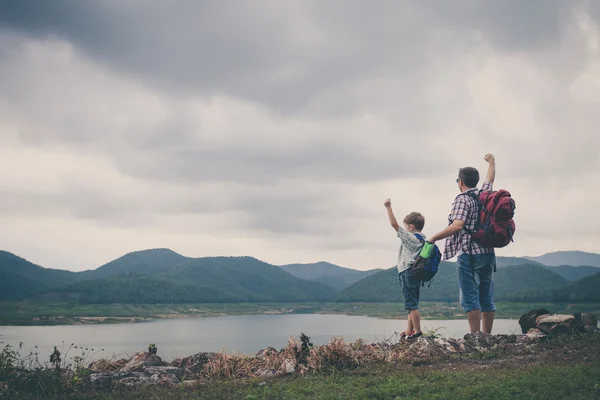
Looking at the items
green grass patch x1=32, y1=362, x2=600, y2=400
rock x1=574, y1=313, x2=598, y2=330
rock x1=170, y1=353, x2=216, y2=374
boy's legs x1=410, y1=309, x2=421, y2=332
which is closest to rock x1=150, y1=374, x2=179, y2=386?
green grass patch x1=32, y1=362, x2=600, y2=400

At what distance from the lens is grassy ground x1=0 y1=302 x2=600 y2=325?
106188 millimetres

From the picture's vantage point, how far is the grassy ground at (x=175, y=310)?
106 meters

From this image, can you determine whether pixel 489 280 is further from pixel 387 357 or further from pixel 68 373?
pixel 68 373

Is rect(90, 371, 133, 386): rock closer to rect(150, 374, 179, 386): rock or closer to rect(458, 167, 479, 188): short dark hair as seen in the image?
rect(150, 374, 179, 386): rock

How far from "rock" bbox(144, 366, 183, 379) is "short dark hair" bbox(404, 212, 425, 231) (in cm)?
483

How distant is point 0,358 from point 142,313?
144 meters

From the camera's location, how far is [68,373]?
8719mm

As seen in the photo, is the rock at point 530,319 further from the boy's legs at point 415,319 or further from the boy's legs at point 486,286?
the boy's legs at point 415,319

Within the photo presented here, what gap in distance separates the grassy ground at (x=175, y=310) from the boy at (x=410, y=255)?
296 feet

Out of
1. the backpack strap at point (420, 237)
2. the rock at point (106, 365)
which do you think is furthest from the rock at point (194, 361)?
the backpack strap at point (420, 237)

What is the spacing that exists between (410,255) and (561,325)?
3061 mm

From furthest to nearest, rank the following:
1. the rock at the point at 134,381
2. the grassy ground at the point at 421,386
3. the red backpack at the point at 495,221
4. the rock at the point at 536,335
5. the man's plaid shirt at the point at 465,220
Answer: the rock at the point at 536,335, the man's plaid shirt at the point at 465,220, the red backpack at the point at 495,221, the rock at the point at 134,381, the grassy ground at the point at 421,386

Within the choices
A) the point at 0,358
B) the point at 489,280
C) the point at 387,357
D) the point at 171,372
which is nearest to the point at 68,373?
the point at 0,358

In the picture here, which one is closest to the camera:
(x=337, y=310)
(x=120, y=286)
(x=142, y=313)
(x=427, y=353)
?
(x=427, y=353)
